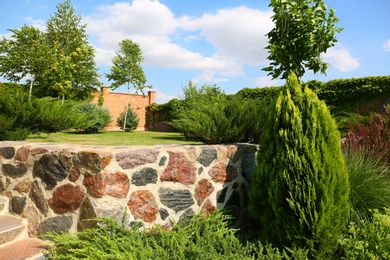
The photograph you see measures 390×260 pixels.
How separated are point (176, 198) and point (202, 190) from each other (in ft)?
1.20

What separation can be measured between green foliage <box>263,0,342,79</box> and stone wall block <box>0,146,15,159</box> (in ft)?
12.9

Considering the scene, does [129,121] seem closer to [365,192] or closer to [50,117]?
[50,117]

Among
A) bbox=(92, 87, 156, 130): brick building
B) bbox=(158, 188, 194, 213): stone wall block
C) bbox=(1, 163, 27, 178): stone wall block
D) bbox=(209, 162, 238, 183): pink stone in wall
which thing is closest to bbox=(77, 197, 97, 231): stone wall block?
bbox=(158, 188, 194, 213): stone wall block

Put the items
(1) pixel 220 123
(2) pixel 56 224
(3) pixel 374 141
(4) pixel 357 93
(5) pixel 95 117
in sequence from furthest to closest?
1. (5) pixel 95 117
2. (4) pixel 357 93
3. (3) pixel 374 141
4. (1) pixel 220 123
5. (2) pixel 56 224

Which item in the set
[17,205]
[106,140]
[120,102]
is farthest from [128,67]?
[17,205]

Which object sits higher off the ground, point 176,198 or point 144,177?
point 144,177

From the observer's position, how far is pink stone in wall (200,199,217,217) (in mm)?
3443

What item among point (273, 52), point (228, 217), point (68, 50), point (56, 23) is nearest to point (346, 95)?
point (273, 52)

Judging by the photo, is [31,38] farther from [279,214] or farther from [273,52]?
[279,214]

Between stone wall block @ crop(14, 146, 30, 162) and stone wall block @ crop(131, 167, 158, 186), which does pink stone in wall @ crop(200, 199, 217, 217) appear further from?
stone wall block @ crop(14, 146, 30, 162)

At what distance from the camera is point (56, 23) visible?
70.9 feet

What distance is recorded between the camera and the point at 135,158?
2.99 meters

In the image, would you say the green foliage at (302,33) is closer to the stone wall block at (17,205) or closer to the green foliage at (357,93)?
the stone wall block at (17,205)

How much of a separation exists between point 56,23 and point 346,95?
20.4 metres
